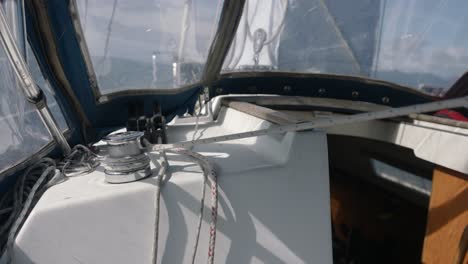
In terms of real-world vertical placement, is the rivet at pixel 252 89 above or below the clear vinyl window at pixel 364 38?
below

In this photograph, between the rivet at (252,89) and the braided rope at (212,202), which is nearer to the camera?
the braided rope at (212,202)

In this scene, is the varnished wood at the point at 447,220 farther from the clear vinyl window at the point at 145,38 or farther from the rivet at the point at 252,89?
the clear vinyl window at the point at 145,38

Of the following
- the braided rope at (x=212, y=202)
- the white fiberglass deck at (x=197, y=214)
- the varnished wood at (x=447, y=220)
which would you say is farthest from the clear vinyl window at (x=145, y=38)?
the varnished wood at (x=447, y=220)

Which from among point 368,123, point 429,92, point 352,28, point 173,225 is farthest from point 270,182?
point 429,92

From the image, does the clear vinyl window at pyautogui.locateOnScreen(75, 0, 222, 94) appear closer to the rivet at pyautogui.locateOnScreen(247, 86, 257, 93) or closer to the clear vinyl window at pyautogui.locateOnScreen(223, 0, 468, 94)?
the clear vinyl window at pyautogui.locateOnScreen(223, 0, 468, 94)

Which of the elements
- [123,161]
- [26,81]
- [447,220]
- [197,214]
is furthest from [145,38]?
[447,220]

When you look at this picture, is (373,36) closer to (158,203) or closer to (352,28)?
(352,28)

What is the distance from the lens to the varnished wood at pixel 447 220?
0.97 m

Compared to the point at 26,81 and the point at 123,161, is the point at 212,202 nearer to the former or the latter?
the point at 123,161

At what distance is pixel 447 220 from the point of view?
103 cm

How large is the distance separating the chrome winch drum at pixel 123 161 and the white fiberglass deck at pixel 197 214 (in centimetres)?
3

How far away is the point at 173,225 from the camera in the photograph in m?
0.78

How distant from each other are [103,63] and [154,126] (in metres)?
0.35

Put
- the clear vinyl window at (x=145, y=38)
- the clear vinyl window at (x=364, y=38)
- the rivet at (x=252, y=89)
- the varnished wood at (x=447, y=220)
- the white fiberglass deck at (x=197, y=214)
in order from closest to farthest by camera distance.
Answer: the white fiberglass deck at (x=197, y=214)
the varnished wood at (x=447, y=220)
the clear vinyl window at (x=145, y=38)
the clear vinyl window at (x=364, y=38)
the rivet at (x=252, y=89)
